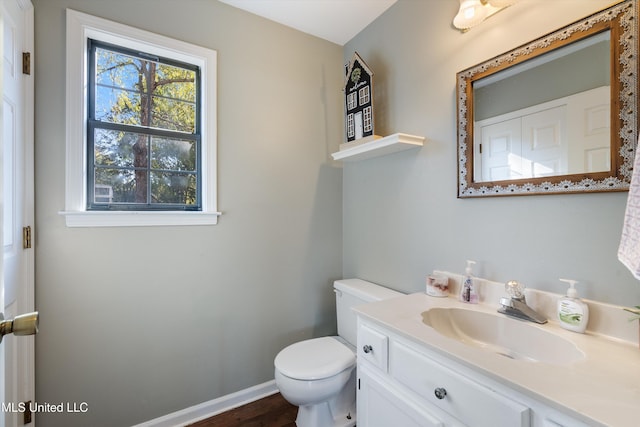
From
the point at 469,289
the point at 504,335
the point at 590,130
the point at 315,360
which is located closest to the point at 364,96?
the point at 590,130

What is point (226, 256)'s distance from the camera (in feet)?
5.99

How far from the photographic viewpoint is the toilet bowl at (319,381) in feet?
4.67

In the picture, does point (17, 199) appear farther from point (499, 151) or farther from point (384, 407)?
point (499, 151)

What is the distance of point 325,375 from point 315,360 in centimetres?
11

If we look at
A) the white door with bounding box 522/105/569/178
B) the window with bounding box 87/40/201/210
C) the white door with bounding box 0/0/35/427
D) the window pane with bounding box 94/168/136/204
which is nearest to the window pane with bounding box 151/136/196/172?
the window with bounding box 87/40/201/210

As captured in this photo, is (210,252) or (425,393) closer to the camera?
(425,393)

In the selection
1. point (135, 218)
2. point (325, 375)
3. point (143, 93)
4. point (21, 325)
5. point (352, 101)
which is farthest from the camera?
point (352, 101)

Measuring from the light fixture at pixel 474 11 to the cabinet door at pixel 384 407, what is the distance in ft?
5.35

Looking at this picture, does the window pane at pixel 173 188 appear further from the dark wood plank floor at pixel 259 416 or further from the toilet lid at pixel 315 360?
the dark wood plank floor at pixel 259 416

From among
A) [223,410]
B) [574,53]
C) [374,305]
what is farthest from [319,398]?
[574,53]

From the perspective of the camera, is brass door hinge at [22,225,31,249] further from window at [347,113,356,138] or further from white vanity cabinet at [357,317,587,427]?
window at [347,113,356,138]

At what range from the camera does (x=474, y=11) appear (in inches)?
51.7

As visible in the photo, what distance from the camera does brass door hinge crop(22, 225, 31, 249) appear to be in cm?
128

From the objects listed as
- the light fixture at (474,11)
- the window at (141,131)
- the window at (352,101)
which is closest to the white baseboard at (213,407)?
the window at (141,131)
